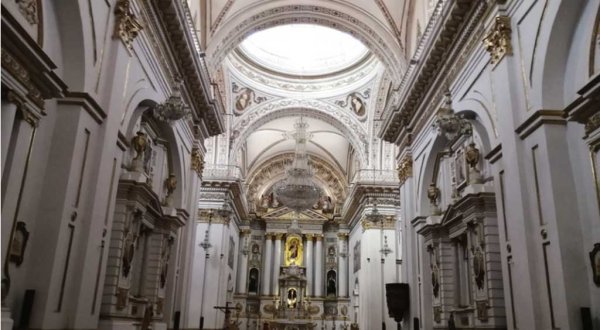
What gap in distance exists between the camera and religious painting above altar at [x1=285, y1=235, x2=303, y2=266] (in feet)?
92.8

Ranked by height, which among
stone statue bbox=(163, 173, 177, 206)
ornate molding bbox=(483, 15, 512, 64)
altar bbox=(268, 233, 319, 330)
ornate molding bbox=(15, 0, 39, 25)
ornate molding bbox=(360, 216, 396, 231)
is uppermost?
ornate molding bbox=(483, 15, 512, 64)

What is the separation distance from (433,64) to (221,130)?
6669 mm

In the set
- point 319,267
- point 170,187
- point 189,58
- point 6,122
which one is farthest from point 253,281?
point 6,122

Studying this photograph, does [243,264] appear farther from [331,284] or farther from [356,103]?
[356,103]

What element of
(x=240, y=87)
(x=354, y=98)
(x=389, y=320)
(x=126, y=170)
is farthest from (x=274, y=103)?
(x=126, y=170)

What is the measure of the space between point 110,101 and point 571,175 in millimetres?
6218

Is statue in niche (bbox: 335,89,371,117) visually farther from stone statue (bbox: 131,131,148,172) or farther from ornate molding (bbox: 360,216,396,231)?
stone statue (bbox: 131,131,148,172)

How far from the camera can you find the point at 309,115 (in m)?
21.3

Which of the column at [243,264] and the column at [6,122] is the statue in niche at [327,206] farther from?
the column at [6,122]

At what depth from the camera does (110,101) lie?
7.21 meters

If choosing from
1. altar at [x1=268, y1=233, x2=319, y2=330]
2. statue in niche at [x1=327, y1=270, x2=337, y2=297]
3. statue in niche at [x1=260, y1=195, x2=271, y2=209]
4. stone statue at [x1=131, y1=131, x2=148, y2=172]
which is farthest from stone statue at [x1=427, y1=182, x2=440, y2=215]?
statue in niche at [x1=260, y1=195, x2=271, y2=209]

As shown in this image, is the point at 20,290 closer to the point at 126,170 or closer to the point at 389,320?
the point at 126,170

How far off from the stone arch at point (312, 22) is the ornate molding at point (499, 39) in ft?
19.2

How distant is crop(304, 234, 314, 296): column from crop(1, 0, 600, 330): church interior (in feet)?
29.8
